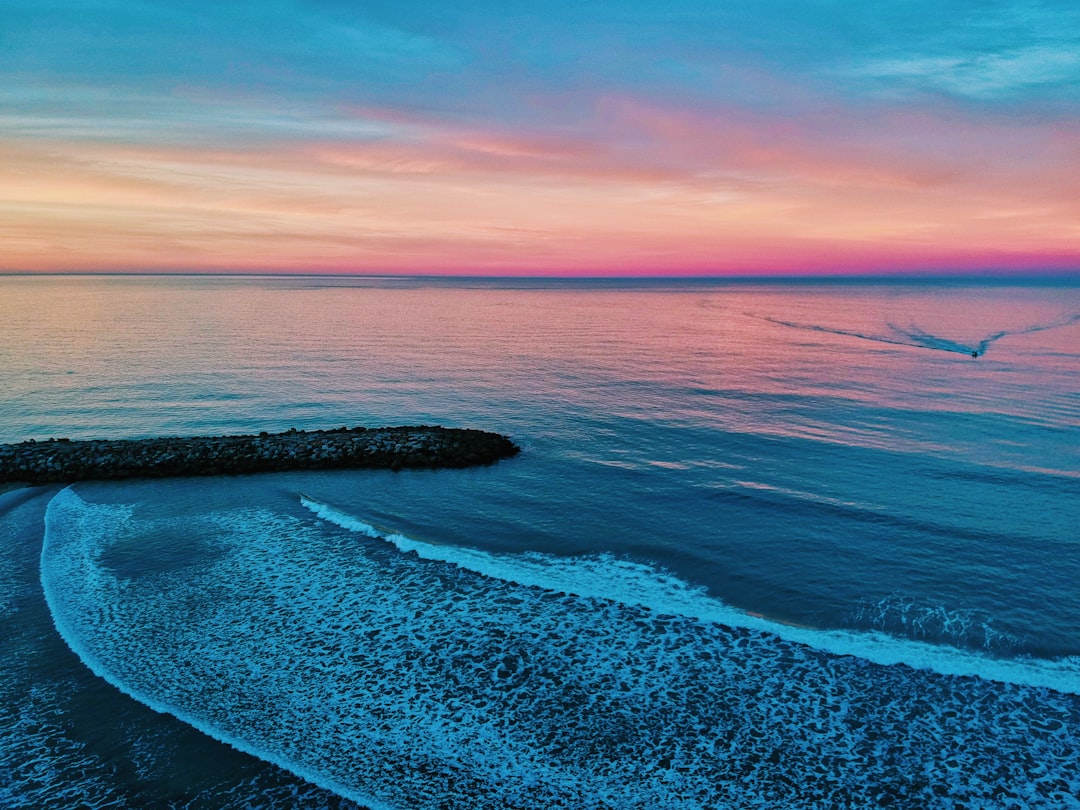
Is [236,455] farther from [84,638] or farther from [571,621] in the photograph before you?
[571,621]

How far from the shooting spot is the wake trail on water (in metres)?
69.7

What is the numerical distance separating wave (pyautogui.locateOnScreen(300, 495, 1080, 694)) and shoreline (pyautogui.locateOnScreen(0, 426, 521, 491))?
832cm

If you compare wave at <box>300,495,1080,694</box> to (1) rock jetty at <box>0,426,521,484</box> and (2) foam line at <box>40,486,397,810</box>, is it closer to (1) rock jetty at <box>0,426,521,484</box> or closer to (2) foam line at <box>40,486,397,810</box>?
(2) foam line at <box>40,486,397,810</box>

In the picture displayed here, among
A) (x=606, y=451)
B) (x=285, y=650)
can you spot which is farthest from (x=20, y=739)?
(x=606, y=451)

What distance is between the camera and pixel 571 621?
1653 cm

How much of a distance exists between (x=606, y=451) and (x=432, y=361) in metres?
33.5

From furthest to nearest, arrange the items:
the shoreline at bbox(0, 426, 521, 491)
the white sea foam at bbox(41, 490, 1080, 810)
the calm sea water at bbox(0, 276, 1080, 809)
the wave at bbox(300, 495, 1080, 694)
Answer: the shoreline at bbox(0, 426, 521, 491) → the wave at bbox(300, 495, 1080, 694) → the calm sea water at bbox(0, 276, 1080, 809) → the white sea foam at bbox(41, 490, 1080, 810)

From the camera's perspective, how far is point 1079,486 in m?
25.9

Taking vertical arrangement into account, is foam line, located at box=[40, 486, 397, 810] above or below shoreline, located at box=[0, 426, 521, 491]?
below

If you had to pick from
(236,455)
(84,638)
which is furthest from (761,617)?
(236,455)

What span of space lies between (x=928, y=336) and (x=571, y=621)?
81.7 m

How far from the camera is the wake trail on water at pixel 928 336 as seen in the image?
69688mm

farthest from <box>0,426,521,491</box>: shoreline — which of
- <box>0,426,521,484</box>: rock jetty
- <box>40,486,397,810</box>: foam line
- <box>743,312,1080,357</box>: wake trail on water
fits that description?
<box>743,312,1080,357</box>: wake trail on water

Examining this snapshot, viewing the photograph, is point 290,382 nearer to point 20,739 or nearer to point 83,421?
point 83,421
